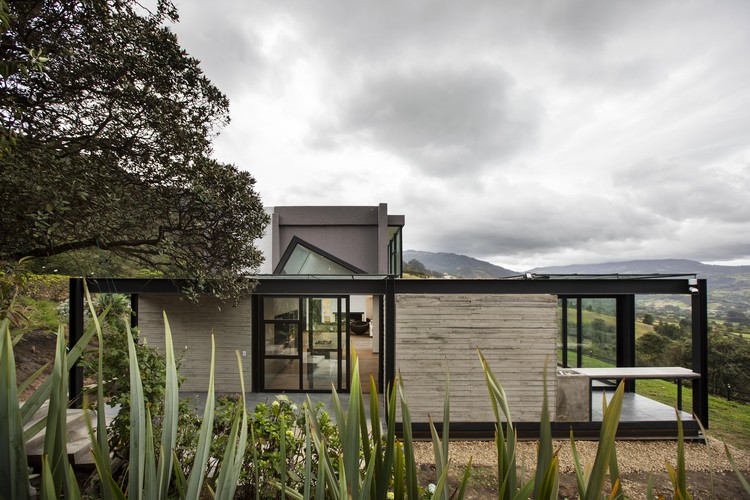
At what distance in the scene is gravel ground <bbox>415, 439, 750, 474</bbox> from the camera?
5957 mm

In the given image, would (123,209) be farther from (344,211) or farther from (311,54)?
(344,211)

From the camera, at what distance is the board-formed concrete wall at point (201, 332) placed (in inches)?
349

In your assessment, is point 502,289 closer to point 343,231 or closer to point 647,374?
point 647,374

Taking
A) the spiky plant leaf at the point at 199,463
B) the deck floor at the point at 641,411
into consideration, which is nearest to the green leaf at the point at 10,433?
the spiky plant leaf at the point at 199,463

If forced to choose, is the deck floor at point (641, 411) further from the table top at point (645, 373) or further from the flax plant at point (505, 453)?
the flax plant at point (505, 453)

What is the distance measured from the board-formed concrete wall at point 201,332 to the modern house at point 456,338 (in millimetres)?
26

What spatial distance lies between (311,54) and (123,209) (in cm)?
717

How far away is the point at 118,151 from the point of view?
5742mm

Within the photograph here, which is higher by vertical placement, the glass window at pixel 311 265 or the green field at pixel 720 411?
the glass window at pixel 311 265

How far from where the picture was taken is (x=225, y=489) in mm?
853

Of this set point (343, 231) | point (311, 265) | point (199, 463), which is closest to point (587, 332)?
point (311, 265)

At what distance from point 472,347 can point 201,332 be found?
664 centimetres

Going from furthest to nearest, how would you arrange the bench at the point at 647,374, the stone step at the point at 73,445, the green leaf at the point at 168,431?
the bench at the point at 647,374 < the stone step at the point at 73,445 < the green leaf at the point at 168,431

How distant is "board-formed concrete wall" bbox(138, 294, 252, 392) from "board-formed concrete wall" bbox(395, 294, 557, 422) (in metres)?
4.36
